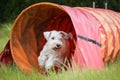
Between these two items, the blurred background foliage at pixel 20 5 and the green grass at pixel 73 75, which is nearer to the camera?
the green grass at pixel 73 75

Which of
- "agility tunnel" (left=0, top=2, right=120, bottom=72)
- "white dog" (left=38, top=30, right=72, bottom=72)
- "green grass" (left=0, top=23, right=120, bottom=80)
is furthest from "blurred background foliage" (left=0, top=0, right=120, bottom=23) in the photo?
"green grass" (left=0, top=23, right=120, bottom=80)

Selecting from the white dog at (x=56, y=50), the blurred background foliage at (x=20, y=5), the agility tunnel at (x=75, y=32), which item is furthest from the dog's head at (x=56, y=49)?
the blurred background foliage at (x=20, y=5)

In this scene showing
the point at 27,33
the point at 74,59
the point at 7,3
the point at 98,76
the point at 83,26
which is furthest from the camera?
the point at 7,3

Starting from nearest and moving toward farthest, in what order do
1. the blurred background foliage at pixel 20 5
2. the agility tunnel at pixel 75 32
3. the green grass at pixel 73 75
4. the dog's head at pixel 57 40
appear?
1. the green grass at pixel 73 75
2. the agility tunnel at pixel 75 32
3. the dog's head at pixel 57 40
4. the blurred background foliage at pixel 20 5

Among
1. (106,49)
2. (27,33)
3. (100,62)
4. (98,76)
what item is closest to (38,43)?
(27,33)

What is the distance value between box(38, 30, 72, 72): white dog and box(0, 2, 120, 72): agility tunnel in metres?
0.19

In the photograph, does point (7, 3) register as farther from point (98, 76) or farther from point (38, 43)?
point (98, 76)

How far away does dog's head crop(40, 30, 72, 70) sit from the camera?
625 cm

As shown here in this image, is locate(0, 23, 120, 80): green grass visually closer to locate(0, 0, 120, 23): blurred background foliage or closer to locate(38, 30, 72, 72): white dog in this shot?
locate(38, 30, 72, 72): white dog

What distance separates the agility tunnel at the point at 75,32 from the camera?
5.63 meters

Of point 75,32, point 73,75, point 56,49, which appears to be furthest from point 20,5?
point 73,75

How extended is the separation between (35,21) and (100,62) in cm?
196

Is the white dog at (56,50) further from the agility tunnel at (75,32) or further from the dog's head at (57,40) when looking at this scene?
the agility tunnel at (75,32)

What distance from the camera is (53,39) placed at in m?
6.32
